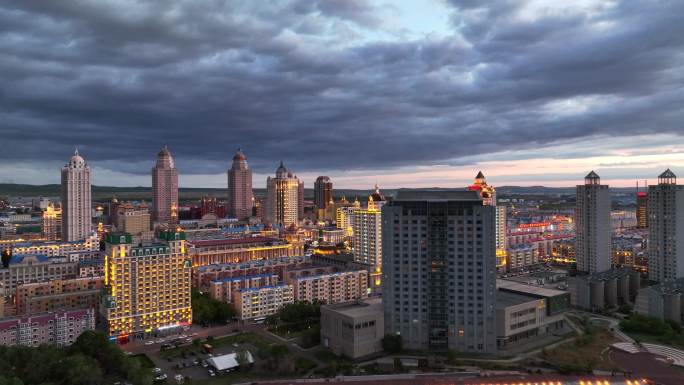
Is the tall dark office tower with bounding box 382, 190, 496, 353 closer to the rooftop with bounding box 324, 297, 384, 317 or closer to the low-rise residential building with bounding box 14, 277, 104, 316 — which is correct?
the rooftop with bounding box 324, 297, 384, 317

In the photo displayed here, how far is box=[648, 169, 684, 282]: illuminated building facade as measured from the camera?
105919 millimetres

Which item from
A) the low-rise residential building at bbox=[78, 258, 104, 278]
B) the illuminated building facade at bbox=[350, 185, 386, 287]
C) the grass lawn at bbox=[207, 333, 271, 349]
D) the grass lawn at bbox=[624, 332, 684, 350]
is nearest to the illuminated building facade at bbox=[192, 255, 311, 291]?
the illuminated building facade at bbox=[350, 185, 386, 287]

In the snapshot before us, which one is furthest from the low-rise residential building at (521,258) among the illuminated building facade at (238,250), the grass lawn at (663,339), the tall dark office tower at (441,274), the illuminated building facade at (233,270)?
the tall dark office tower at (441,274)

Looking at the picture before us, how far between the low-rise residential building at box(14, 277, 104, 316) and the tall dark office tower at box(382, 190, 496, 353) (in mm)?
59959

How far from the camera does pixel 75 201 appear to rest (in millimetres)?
160875

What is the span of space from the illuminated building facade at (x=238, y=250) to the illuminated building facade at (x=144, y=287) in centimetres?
5198

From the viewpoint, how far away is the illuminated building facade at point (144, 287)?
8138 centimetres

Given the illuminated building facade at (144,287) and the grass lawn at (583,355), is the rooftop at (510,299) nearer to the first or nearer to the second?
the grass lawn at (583,355)

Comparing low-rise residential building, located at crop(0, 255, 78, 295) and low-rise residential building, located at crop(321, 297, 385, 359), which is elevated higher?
low-rise residential building, located at crop(0, 255, 78, 295)

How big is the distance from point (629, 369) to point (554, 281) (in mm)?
55844

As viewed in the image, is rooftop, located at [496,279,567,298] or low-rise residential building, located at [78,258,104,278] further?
low-rise residential building, located at [78,258,104,278]

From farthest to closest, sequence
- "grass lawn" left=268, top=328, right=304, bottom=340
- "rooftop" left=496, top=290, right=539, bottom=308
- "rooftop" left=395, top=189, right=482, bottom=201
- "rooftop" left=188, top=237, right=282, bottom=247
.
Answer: "rooftop" left=188, top=237, right=282, bottom=247 → "grass lawn" left=268, top=328, right=304, bottom=340 → "rooftop" left=395, top=189, right=482, bottom=201 → "rooftop" left=496, top=290, right=539, bottom=308

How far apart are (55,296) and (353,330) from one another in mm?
60751

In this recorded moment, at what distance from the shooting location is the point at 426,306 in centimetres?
7331
